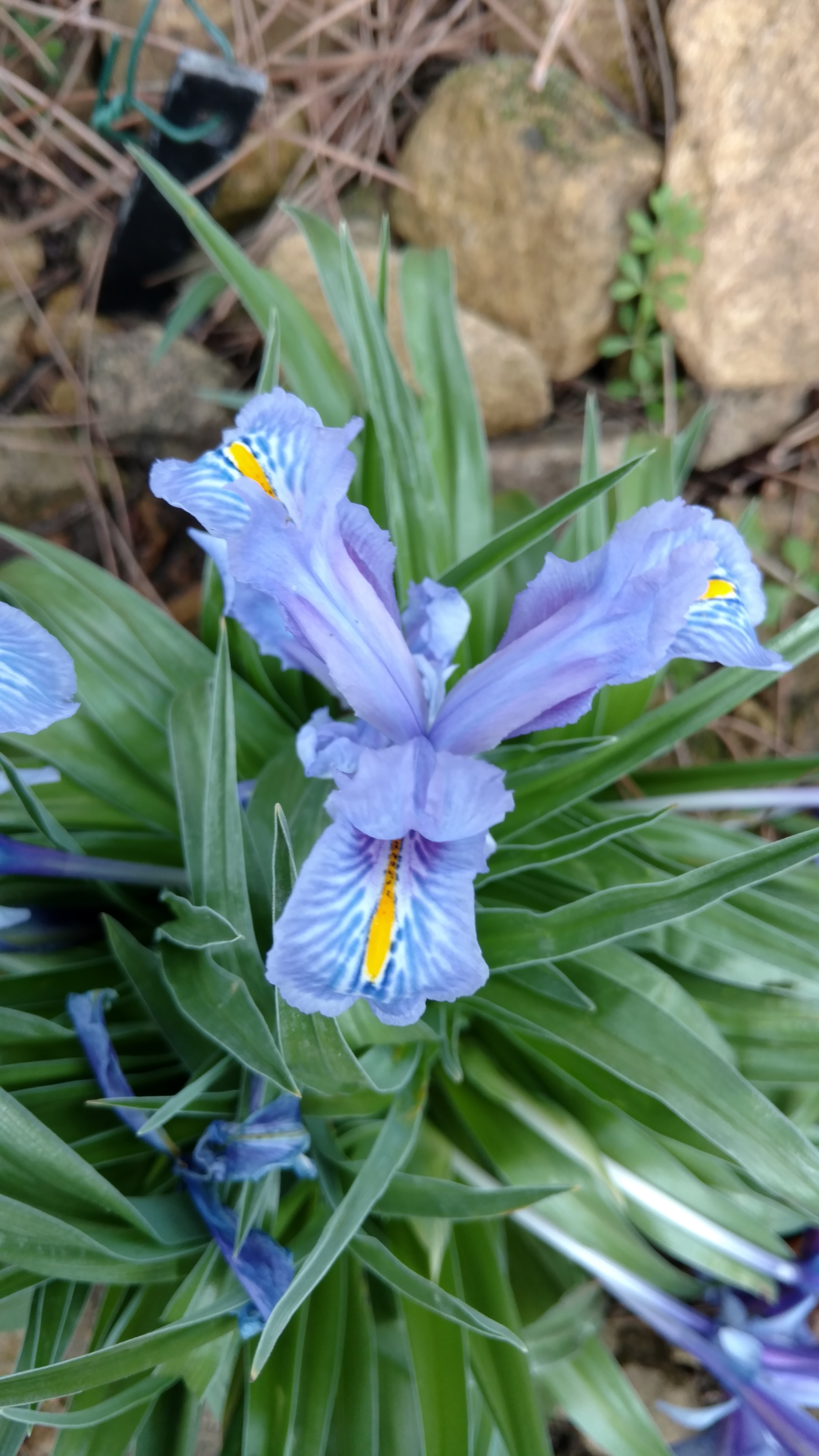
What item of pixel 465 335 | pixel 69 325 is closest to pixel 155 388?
pixel 69 325

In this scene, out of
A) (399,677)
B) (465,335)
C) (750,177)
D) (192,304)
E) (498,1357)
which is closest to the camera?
(399,677)

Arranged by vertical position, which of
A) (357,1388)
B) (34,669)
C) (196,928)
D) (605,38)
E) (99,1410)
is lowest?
(357,1388)

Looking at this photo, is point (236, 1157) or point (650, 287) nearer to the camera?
point (236, 1157)

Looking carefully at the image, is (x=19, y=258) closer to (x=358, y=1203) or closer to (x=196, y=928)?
(x=196, y=928)

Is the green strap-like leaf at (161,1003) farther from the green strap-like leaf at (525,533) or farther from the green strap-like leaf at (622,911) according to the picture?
the green strap-like leaf at (525,533)

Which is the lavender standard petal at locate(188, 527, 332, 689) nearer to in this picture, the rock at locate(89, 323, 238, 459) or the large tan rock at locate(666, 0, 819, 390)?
the rock at locate(89, 323, 238, 459)

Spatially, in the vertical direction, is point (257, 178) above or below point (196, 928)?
above
